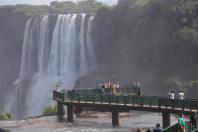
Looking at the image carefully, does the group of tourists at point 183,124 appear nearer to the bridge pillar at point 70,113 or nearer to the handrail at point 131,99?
the handrail at point 131,99

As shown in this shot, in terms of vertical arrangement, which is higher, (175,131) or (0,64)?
(0,64)

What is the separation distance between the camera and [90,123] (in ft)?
166

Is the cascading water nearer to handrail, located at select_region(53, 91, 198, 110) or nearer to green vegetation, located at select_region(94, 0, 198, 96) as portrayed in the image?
green vegetation, located at select_region(94, 0, 198, 96)

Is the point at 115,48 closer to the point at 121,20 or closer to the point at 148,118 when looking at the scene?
the point at 121,20

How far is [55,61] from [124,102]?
58.0 meters

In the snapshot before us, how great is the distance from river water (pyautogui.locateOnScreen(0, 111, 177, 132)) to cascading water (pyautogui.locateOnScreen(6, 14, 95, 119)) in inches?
1686

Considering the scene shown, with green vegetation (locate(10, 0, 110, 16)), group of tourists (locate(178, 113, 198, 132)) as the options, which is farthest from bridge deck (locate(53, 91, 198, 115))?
green vegetation (locate(10, 0, 110, 16))

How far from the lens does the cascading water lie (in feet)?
335

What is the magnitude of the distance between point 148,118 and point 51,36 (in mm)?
56907

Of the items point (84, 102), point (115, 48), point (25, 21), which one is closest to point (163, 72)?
point (115, 48)

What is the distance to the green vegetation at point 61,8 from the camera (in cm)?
13364

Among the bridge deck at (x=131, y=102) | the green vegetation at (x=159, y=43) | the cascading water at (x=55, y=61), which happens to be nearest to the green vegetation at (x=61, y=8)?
the cascading water at (x=55, y=61)

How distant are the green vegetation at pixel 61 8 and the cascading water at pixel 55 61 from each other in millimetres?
17161

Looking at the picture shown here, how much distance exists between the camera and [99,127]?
47969 mm
